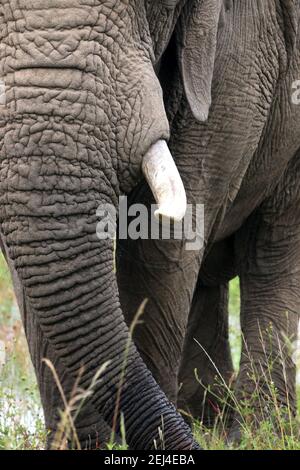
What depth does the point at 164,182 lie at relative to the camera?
5.61 metres

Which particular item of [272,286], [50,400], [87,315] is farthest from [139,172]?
[272,286]

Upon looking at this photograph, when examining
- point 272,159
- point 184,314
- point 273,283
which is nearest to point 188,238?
point 184,314

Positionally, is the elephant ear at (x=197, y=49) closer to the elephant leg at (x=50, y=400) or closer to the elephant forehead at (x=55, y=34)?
the elephant forehead at (x=55, y=34)

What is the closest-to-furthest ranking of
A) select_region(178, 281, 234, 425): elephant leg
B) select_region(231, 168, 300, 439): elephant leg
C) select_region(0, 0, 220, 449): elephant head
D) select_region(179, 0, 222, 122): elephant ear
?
select_region(0, 0, 220, 449): elephant head < select_region(179, 0, 222, 122): elephant ear < select_region(231, 168, 300, 439): elephant leg < select_region(178, 281, 234, 425): elephant leg

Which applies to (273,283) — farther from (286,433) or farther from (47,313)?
(47,313)

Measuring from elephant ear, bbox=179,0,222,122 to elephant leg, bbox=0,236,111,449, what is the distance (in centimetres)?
87

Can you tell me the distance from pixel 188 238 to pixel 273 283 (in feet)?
4.32

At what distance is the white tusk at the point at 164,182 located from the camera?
18.1 feet

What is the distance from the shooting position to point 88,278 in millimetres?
5609

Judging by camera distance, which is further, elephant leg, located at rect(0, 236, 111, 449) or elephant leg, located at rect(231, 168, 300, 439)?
elephant leg, located at rect(231, 168, 300, 439)

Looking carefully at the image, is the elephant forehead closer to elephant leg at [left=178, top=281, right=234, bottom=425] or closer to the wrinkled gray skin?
the wrinkled gray skin

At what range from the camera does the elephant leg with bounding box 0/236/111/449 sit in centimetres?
628

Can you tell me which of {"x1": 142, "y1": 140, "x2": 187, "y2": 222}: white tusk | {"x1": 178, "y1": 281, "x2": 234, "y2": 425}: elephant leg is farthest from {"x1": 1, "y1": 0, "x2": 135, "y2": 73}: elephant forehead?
{"x1": 178, "y1": 281, "x2": 234, "y2": 425}: elephant leg

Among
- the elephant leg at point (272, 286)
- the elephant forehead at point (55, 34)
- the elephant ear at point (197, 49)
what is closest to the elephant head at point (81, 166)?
the elephant forehead at point (55, 34)
